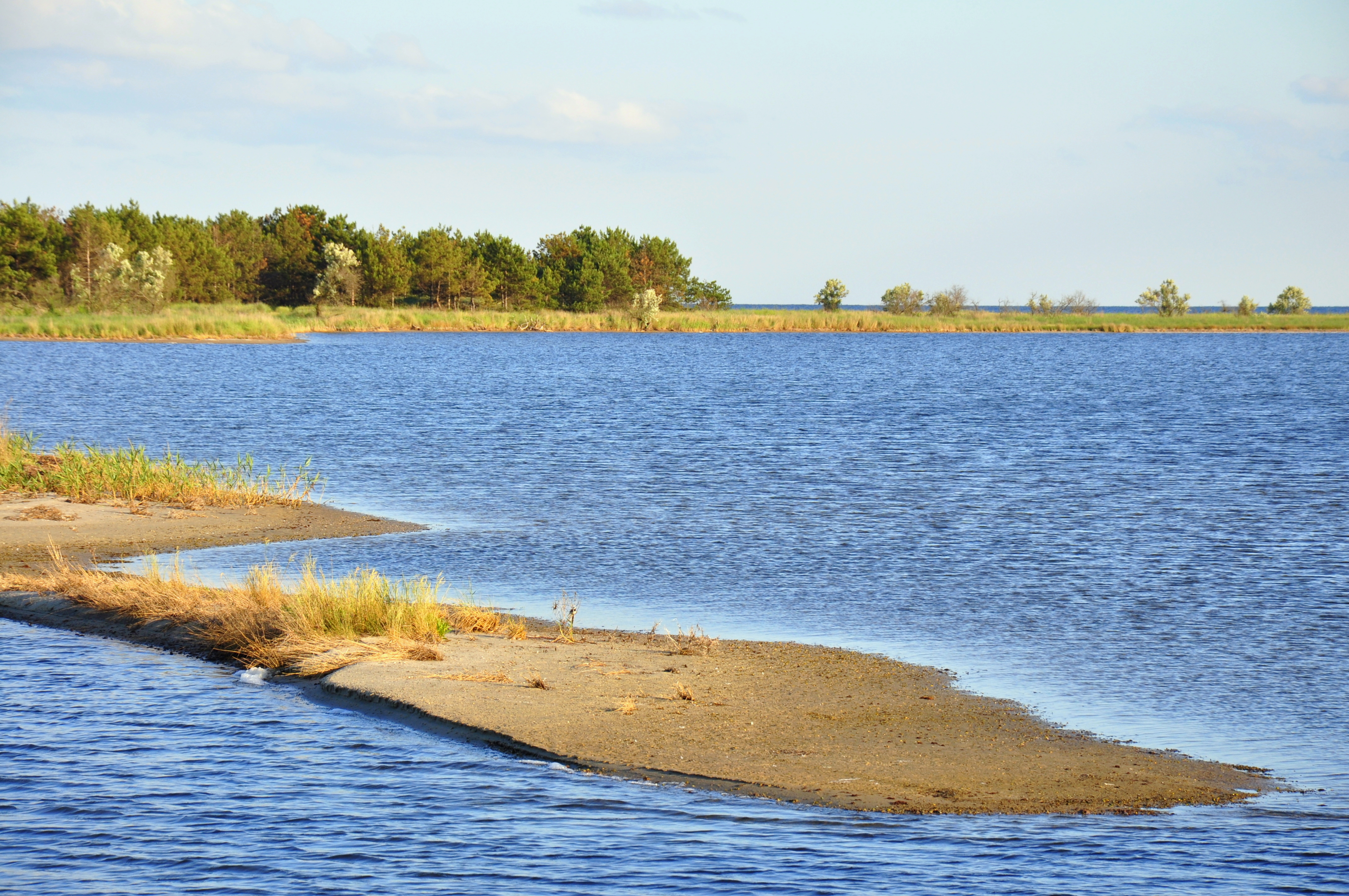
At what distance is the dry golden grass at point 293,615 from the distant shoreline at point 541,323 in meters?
79.5

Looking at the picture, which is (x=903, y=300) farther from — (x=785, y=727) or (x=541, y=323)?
(x=785, y=727)

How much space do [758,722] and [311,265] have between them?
373 feet

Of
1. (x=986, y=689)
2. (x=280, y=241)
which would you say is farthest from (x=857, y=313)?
(x=986, y=689)

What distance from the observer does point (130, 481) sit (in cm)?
2325

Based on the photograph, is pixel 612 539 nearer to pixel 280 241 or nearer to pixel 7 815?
pixel 7 815

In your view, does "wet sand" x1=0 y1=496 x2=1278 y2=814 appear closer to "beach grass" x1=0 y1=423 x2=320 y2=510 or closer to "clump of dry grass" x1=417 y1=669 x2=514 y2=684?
"clump of dry grass" x1=417 y1=669 x2=514 y2=684

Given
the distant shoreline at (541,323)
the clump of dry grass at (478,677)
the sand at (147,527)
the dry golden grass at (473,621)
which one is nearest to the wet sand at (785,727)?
the clump of dry grass at (478,677)

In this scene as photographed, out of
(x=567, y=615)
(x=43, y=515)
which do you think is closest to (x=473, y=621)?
(x=567, y=615)

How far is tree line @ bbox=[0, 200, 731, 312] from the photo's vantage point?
316 ft

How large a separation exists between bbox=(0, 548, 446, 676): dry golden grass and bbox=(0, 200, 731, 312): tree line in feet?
283

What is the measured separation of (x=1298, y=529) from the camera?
22.3 m

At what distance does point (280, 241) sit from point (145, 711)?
383 ft

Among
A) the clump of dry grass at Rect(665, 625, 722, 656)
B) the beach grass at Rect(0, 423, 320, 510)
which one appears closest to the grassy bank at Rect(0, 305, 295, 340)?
the beach grass at Rect(0, 423, 320, 510)

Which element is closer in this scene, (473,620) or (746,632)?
(473,620)
